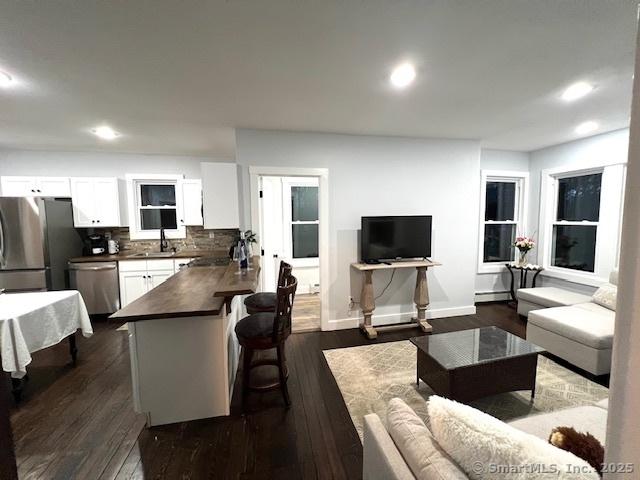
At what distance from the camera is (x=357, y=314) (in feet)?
11.9

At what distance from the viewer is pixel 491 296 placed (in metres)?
4.50

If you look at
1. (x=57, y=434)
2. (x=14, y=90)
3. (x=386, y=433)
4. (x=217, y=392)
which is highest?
(x=14, y=90)

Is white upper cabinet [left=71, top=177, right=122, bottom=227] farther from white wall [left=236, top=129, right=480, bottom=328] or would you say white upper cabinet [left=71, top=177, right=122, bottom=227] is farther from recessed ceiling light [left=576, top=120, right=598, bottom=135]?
recessed ceiling light [left=576, top=120, right=598, bottom=135]

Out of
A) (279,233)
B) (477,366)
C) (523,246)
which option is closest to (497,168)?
(523,246)

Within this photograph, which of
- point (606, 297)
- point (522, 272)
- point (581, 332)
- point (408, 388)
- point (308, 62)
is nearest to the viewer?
point (308, 62)

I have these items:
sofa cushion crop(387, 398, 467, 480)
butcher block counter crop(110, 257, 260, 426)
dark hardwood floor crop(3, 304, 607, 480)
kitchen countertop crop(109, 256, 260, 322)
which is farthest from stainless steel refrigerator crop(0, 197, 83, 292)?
sofa cushion crop(387, 398, 467, 480)

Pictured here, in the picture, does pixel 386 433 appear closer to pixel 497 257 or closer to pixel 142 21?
pixel 142 21

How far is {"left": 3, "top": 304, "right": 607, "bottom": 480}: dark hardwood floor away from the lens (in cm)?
161

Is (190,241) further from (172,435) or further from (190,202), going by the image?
(172,435)

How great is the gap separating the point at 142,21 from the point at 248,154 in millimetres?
1725

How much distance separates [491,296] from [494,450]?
442 cm

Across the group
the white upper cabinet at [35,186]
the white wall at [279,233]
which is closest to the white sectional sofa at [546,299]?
the white wall at [279,233]

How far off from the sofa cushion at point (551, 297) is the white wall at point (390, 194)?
0.67m

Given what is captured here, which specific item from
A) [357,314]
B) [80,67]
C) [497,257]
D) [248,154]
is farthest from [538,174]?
[80,67]
